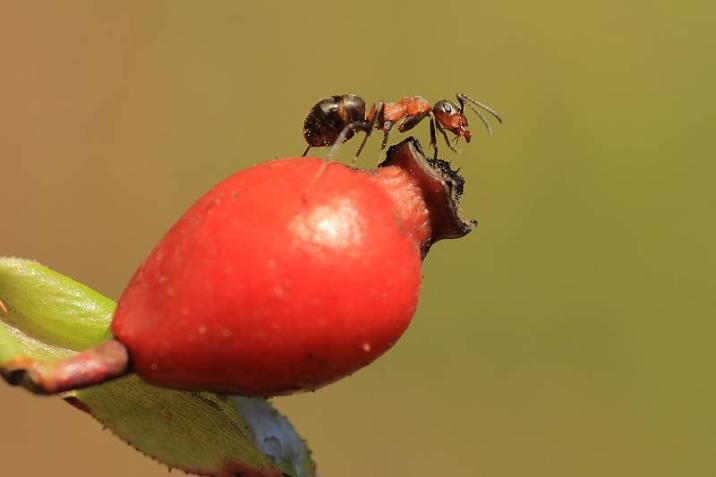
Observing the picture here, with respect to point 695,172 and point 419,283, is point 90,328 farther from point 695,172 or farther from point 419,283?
point 695,172

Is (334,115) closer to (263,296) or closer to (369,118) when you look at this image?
(369,118)

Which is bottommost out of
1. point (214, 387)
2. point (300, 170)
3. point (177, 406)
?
point (177, 406)

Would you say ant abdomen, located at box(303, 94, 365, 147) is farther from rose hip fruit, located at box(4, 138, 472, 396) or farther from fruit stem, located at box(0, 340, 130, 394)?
fruit stem, located at box(0, 340, 130, 394)

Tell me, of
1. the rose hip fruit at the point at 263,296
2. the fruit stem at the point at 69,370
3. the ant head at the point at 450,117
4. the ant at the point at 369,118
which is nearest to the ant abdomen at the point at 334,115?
the ant at the point at 369,118

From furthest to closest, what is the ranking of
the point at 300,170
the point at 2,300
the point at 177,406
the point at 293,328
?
the point at 2,300, the point at 177,406, the point at 300,170, the point at 293,328

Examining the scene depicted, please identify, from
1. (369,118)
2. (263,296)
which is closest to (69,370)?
(263,296)

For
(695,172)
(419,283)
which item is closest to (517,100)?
(695,172)
